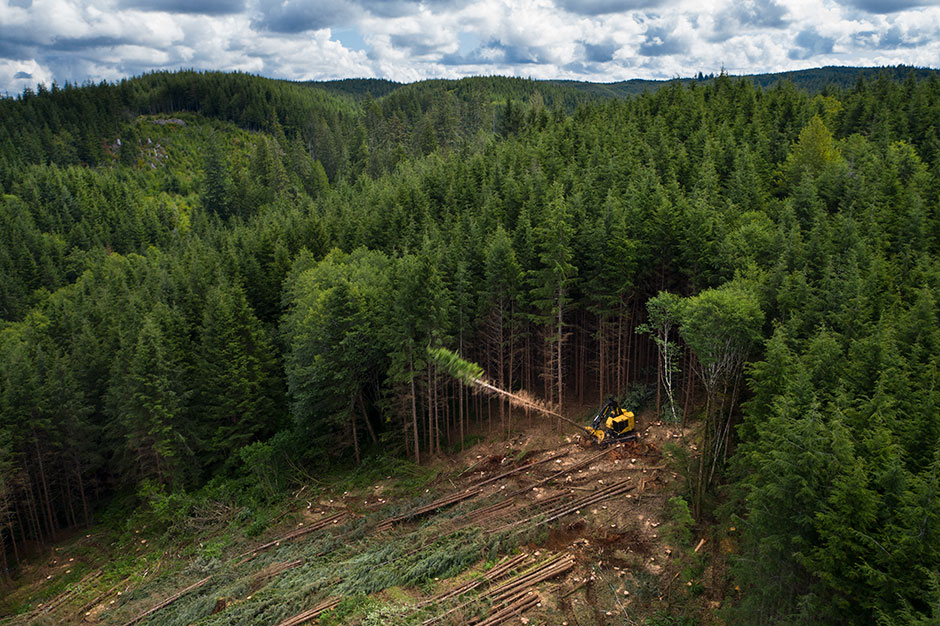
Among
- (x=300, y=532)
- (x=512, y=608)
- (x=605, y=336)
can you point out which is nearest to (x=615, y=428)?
(x=605, y=336)

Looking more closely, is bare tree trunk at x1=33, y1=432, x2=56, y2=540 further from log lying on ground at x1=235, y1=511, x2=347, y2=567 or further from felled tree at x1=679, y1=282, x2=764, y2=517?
felled tree at x1=679, y1=282, x2=764, y2=517

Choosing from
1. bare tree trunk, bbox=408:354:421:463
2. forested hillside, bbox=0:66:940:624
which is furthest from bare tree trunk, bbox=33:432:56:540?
bare tree trunk, bbox=408:354:421:463

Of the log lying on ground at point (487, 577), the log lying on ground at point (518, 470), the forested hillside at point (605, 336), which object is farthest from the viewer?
the log lying on ground at point (518, 470)

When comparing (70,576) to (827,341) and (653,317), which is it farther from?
(827,341)

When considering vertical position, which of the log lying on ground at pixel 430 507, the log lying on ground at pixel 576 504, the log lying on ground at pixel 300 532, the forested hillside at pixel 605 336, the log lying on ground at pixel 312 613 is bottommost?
the log lying on ground at pixel 300 532

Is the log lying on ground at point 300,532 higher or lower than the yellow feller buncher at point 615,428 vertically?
lower

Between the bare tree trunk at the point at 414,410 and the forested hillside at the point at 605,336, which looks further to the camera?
the bare tree trunk at the point at 414,410

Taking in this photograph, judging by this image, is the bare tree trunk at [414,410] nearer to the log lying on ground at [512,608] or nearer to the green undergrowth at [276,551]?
the green undergrowth at [276,551]

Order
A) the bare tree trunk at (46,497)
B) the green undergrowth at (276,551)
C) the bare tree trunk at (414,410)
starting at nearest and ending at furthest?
1. the green undergrowth at (276,551)
2. the bare tree trunk at (414,410)
3. the bare tree trunk at (46,497)

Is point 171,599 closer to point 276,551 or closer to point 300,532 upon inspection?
point 276,551

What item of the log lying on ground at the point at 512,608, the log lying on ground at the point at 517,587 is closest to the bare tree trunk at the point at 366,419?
the log lying on ground at the point at 517,587
